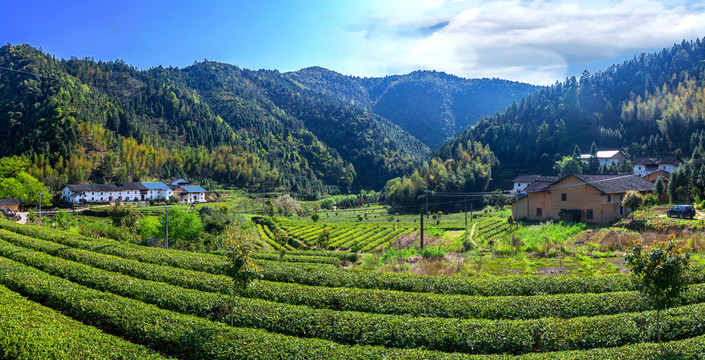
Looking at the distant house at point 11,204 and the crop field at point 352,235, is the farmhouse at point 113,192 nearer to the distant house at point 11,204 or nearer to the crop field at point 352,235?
the distant house at point 11,204

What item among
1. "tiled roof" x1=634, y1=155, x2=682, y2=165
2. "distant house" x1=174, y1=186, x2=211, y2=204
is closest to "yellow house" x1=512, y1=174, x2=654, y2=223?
"tiled roof" x1=634, y1=155, x2=682, y2=165

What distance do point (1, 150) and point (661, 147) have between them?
18521 centimetres

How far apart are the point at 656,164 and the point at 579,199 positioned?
69165mm

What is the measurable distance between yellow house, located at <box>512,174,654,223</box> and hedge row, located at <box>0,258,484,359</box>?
122ft

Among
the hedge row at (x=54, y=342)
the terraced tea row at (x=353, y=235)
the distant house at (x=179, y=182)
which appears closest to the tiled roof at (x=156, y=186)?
the distant house at (x=179, y=182)

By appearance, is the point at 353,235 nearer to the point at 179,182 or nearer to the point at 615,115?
the point at 179,182

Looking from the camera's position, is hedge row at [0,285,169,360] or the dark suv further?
the dark suv

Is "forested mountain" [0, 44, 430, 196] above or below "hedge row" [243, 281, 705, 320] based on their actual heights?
above

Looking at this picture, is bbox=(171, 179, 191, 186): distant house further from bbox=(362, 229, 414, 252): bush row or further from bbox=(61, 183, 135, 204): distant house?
bbox=(362, 229, 414, 252): bush row

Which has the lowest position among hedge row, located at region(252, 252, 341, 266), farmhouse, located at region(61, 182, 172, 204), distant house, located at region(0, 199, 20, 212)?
hedge row, located at region(252, 252, 341, 266)

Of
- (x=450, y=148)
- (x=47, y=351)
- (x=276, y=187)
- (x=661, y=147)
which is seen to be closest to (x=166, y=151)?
(x=276, y=187)

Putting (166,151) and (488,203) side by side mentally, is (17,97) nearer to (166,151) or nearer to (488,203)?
(166,151)

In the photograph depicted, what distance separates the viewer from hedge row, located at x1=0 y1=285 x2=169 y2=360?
38.9 feet

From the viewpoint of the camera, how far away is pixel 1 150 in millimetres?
114375
